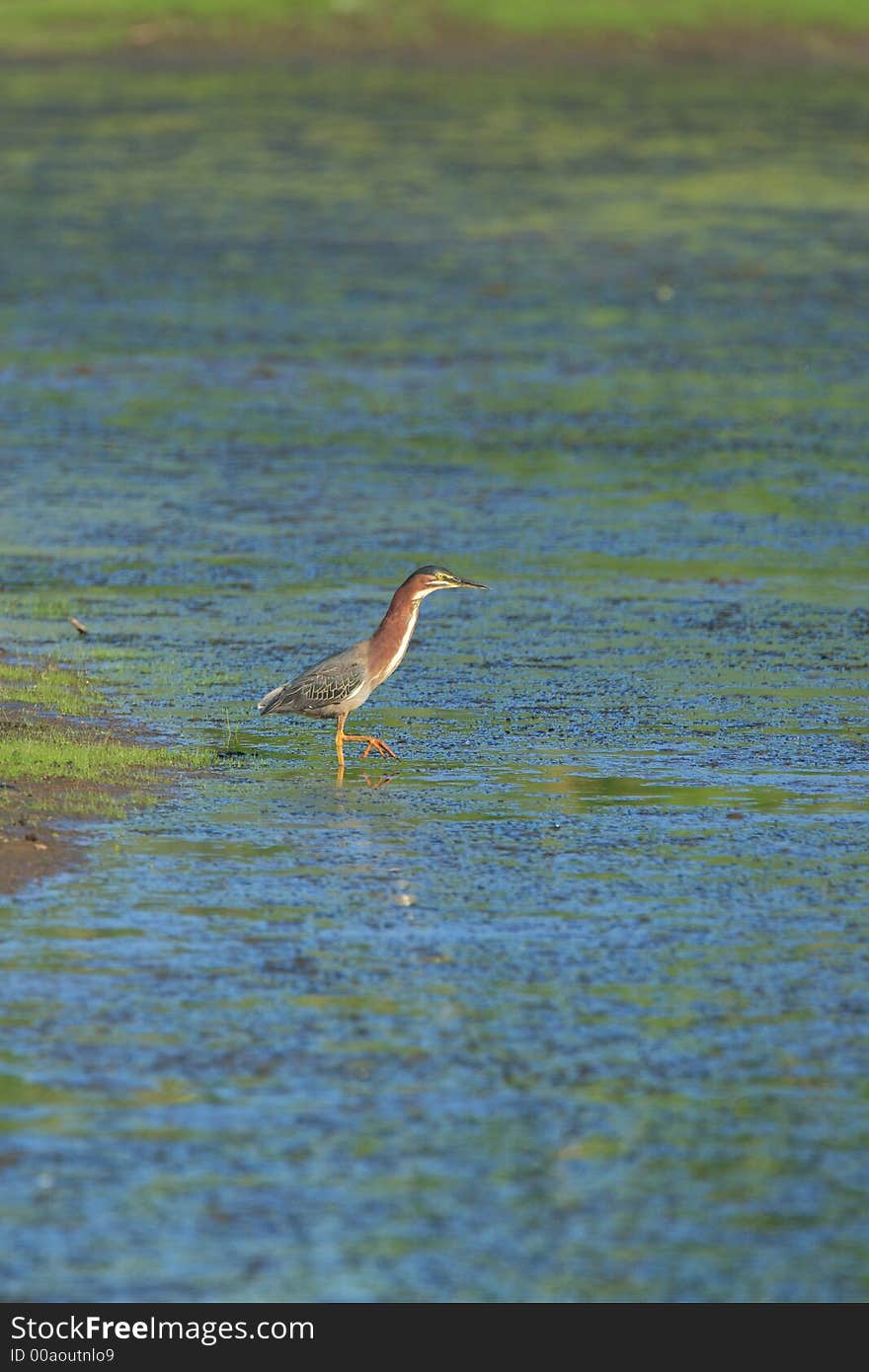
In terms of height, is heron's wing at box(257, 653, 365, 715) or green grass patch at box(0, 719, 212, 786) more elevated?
heron's wing at box(257, 653, 365, 715)

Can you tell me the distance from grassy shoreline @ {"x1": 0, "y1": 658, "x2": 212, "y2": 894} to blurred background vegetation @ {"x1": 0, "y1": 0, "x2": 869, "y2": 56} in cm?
5164

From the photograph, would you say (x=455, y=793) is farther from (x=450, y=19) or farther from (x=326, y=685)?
(x=450, y=19)

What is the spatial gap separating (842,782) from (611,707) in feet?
6.14

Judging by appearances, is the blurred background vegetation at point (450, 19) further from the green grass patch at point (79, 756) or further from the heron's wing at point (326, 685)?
the heron's wing at point (326, 685)

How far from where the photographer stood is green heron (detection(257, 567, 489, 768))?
1270 cm

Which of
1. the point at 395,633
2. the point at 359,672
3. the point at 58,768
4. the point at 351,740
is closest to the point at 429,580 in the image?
the point at 395,633

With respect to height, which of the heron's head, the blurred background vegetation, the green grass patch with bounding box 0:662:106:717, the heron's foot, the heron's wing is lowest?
the blurred background vegetation

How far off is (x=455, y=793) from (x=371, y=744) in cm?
77

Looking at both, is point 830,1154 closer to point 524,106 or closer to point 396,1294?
point 396,1294

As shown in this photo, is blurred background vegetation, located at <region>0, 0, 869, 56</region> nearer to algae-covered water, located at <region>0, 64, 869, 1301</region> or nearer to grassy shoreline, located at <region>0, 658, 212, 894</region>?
algae-covered water, located at <region>0, 64, 869, 1301</region>

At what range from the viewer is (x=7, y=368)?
85.4ft

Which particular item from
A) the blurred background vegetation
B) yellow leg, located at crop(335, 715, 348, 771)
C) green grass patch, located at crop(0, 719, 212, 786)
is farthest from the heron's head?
the blurred background vegetation

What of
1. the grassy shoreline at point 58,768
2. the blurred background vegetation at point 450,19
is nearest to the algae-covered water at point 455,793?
the grassy shoreline at point 58,768

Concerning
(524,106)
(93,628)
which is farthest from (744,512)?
(524,106)
